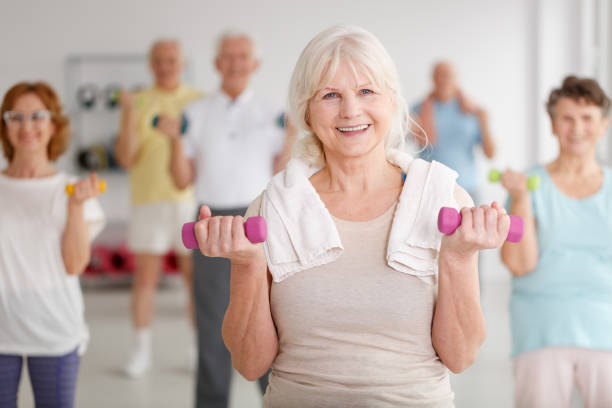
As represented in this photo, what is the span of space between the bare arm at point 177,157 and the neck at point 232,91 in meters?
0.26

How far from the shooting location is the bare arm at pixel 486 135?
165 inches

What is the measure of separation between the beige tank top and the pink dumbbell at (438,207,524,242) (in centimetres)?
19

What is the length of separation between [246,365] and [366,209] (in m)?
0.46

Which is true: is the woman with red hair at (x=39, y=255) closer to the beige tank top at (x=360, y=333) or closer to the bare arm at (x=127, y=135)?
the beige tank top at (x=360, y=333)

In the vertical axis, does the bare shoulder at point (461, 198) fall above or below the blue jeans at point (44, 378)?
above

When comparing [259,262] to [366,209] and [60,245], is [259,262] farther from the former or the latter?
[60,245]

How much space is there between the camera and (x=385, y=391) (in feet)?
4.85

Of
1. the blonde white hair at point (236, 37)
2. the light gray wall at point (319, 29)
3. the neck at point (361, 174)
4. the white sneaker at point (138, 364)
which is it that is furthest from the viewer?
the light gray wall at point (319, 29)

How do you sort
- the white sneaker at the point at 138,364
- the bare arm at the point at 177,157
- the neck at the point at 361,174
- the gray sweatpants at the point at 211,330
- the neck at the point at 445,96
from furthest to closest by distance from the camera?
the neck at the point at 445,96, the white sneaker at the point at 138,364, the bare arm at the point at 177,157, the gray sweatpants at the point at 211,330, the neck at the point at 361,174

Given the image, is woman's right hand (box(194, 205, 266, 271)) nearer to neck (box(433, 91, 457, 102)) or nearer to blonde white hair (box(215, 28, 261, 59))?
blonde white hair (box(215, 28, 261, 59))

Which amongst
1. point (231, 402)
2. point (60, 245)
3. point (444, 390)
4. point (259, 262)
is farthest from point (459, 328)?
point (231, 402)

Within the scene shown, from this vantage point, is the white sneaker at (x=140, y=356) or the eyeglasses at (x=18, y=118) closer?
the eyeglasses at (x=18, y=118)

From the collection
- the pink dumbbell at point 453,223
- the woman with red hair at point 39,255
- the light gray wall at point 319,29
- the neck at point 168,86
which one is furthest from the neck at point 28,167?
the light gray wall at point 319,29

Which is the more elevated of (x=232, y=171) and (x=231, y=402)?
(x=232, y=171)
